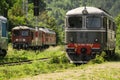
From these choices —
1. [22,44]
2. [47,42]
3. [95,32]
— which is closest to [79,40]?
[95,32]

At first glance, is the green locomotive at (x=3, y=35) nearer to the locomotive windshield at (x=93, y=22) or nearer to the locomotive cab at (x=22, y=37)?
the locomotive windshield at (x=93, y=22)

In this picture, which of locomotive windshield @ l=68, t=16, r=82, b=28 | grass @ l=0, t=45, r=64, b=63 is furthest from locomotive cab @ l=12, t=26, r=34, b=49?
locomotive windshield @ l=68, t=16, r=82, b=28

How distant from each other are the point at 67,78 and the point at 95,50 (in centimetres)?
1080

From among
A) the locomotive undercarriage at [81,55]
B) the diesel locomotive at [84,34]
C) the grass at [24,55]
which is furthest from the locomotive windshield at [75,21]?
the grass at [24,55]

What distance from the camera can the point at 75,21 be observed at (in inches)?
959

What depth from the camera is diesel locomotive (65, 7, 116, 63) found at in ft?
78.6

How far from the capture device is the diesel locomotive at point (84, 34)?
24.0 m

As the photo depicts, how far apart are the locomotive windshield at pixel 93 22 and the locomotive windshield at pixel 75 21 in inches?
18.9

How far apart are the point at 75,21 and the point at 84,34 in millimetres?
967

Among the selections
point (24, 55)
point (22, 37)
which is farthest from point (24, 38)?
point (24, 55)

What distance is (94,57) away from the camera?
24031 mm

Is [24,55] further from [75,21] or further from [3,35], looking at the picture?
[75,21]

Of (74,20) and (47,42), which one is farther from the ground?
(74,20)

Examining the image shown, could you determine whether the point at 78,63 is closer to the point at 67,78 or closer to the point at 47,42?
the point at 67,78
